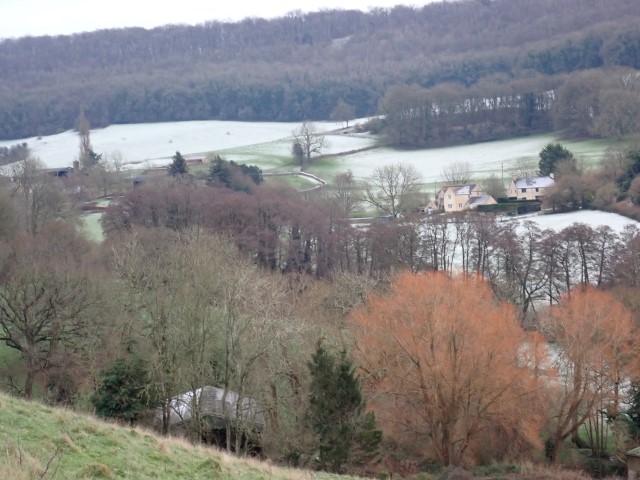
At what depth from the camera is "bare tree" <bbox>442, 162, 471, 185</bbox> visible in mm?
76344

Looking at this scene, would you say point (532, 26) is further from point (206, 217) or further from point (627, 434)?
point (627, 434)

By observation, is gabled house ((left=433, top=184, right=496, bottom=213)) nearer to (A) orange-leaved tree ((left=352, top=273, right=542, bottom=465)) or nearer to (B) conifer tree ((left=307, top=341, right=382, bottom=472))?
(A) orange-leaved tree ((left=352, top=273, right=542, bottom=465))

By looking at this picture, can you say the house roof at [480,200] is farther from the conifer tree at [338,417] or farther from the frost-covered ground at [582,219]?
the conifer tree at [338,417]

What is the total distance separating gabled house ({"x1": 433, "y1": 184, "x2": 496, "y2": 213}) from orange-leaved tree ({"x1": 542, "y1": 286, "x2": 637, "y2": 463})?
3625cm

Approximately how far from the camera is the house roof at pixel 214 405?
81.4ft

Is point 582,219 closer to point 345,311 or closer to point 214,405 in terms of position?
Result: point 345,311

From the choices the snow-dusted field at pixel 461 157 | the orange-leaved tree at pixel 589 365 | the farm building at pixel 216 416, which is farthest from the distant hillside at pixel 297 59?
the farm building at pixel 216 416

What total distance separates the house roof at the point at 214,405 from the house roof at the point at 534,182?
4483 cm

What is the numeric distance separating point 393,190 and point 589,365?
44.0 metres

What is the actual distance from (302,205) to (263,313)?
29532 millimetres

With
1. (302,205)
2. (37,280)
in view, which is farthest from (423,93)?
(37,280)

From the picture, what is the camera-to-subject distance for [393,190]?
7012 cm

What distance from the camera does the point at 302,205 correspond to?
57.0 metres

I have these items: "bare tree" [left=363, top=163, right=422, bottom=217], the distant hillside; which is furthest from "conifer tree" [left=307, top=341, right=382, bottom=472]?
the distant hillside
